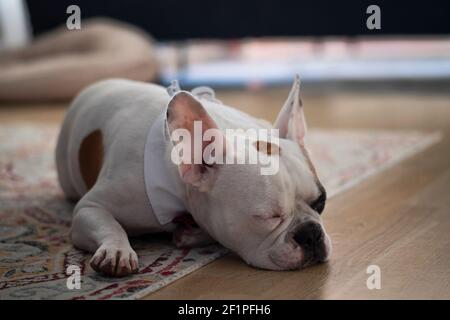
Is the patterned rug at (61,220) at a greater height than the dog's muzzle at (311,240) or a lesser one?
lesser

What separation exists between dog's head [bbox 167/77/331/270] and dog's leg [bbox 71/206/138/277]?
0.17 metres

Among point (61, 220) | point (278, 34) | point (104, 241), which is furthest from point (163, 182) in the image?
point (278, 34)

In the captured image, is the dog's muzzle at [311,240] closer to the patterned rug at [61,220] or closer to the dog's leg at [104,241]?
the patterned rug at [61,220]

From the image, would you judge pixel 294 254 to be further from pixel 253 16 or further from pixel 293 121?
pixel 253 16

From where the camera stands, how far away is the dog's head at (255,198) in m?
1.46

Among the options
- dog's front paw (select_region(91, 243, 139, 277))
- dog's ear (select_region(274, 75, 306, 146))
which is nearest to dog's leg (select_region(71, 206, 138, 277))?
dog's front paw (select_region(91, 243, 139, 277))

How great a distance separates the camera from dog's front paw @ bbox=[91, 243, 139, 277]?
1474mm

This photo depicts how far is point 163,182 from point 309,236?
329mm

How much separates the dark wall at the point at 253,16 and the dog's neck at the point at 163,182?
3.56 meters

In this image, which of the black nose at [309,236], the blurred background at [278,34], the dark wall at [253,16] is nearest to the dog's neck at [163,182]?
the black nose at [309,236]

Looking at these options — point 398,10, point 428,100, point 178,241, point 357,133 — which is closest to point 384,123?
point 357,133

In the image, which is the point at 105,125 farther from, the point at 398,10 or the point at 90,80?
the point at 398,10

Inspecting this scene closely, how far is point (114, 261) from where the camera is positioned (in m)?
1.48

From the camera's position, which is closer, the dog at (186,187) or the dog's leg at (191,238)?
the dog at (186,187)
